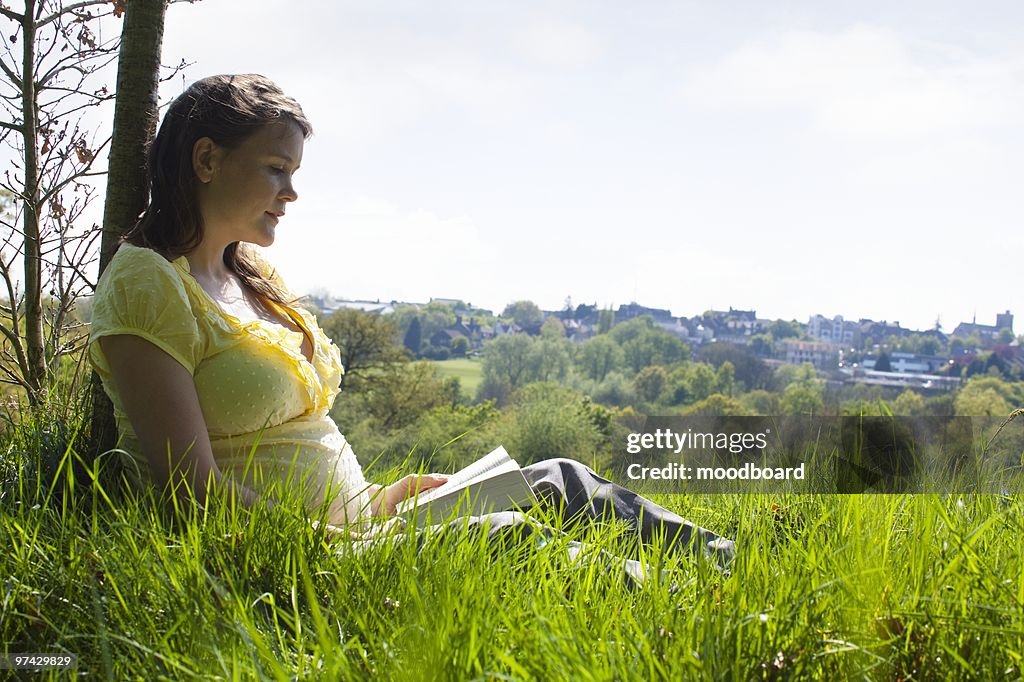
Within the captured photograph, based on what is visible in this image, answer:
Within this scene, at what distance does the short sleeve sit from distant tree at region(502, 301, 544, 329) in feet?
152

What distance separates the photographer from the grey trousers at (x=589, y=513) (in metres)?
1.54

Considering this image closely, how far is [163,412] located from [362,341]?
3266 centimetres

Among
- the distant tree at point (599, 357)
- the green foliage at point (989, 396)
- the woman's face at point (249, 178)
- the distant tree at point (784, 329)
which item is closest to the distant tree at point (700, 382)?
the distant tree at point (599, 357)

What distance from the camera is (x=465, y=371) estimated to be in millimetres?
42156

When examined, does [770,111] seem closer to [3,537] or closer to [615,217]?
[615,217]

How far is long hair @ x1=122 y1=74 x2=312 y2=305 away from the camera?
1.86 metres

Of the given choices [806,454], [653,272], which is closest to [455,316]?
[653,272]

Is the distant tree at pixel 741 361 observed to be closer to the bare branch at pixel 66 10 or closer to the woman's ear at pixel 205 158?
the bare branch at pixel 66 10

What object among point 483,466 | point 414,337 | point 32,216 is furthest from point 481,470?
point 414,337

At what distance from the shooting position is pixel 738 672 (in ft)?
3.12

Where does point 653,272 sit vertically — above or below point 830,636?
above

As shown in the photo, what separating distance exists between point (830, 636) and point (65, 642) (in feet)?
3.25

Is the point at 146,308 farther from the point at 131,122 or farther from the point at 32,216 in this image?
the point at 32,216

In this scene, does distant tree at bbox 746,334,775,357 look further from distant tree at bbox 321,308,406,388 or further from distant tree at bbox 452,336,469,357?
distant tree at bbox 321,308,406,388
